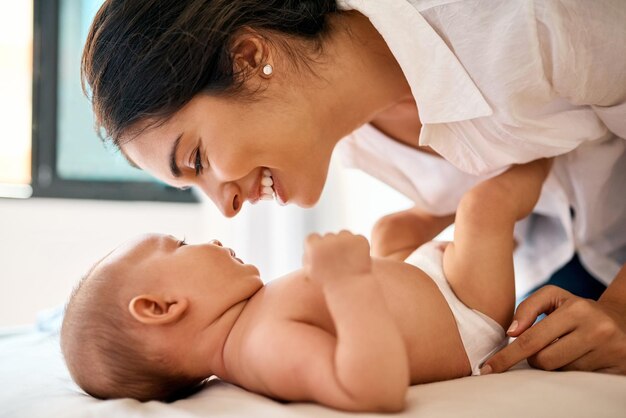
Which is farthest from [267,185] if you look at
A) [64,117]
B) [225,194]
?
[64,117]

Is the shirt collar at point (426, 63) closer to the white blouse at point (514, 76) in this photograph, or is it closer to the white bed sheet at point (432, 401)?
the white blouse at point (514, 76)

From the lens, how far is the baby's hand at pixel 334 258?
2.69 ft

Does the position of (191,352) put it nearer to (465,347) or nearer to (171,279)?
(171,279)

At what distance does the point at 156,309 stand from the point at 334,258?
0.33 meters

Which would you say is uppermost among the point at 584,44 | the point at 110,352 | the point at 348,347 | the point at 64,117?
the point at 584,44

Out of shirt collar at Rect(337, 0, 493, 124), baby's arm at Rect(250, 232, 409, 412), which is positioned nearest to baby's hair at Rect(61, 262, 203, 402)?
baby's arm at Rect(250, 232, 409, 412)

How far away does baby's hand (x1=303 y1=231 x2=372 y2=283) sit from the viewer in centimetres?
82

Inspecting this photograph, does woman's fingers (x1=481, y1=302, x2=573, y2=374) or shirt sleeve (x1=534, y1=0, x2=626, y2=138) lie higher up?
shirt sleeve (x1=534, y1=0, x2=626, y2=138)

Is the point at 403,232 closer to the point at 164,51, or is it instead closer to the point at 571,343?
the point at 571,343

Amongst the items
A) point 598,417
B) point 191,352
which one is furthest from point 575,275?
point 191,352

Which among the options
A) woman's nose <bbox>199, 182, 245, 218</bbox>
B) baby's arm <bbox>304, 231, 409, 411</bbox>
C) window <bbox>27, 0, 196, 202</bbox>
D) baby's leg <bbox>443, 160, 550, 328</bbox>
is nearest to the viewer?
baby's arm <bbox>304, 231, 409, 411</bbox>

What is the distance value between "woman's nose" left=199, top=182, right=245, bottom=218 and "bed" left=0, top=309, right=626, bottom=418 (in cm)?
33

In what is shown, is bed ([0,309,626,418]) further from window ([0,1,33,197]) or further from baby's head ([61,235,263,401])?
window ([0,1,33,197])

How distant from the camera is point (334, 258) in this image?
0.82m
